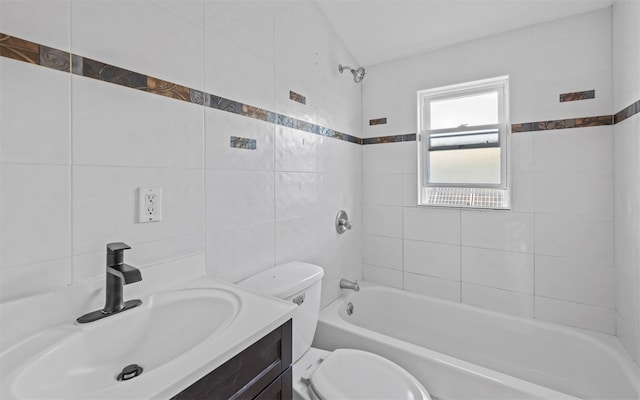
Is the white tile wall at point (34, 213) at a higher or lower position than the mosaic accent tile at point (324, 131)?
lower

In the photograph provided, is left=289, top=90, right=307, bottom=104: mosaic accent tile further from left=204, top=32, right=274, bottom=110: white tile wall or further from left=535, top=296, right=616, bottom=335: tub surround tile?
left=535, top=296, right=616, bottom=335: tub surround tile

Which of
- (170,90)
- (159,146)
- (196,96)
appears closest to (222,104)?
(196,96)

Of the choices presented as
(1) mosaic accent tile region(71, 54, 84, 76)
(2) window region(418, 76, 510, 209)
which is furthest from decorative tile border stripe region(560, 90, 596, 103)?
(1) mosaic accent tile region(71, 54, 84, 76)

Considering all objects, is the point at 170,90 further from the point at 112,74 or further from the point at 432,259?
the point at 432,259

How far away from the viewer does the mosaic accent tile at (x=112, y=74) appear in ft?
2.87

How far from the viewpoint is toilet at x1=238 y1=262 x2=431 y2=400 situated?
1210mm

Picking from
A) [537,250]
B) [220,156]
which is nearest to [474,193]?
[537,250]

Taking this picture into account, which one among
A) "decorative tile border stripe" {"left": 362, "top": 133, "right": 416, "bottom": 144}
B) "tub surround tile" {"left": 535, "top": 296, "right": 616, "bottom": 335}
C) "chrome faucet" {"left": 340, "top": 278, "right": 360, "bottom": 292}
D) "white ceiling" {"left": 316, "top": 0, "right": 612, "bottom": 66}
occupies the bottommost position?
"tub surround tile" {"left": 535, "top": 296, "right": 616, "bottom": 335}

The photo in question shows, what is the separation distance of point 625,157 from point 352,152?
163cm

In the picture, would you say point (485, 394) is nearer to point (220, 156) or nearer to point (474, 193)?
point (474, 193)

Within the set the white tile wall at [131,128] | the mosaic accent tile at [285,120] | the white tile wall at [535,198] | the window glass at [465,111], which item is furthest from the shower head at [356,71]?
the white tile wall at [131,128]

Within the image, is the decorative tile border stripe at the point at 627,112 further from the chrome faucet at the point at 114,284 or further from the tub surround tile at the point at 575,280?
the chrome faucet at the point at 114,284

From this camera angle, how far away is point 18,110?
75 centimetres

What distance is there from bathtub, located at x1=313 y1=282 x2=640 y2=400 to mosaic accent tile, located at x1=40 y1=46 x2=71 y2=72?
5.57 ft
